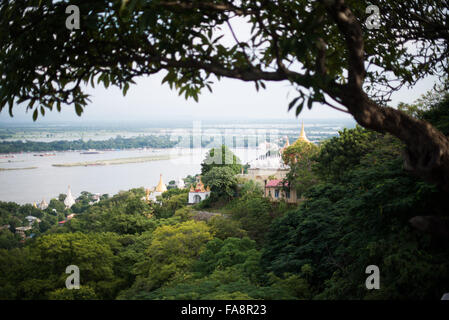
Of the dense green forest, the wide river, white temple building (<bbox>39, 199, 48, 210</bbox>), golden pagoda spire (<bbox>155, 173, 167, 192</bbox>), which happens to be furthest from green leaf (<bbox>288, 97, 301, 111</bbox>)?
golden pagoda spire (<bbox>155, 173, 167, 192</bbox>)

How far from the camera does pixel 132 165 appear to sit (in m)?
20.3

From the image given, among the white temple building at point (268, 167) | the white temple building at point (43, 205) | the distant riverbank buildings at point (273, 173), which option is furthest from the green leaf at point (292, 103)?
the white temple building at point (43, 205)

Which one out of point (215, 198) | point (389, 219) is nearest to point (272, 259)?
point (389, 219)

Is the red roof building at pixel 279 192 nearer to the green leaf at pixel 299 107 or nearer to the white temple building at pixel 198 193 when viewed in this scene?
the white temple building at pixel 198 193

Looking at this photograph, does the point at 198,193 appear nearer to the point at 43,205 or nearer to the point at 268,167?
the point at 268,167

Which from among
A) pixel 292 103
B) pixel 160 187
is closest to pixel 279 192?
pixel 160 187

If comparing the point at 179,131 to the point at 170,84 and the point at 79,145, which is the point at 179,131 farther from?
the point at 170,84

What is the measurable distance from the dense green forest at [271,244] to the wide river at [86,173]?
4.85 ft

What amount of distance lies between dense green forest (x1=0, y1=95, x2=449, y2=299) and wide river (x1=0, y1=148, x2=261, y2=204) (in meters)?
1.48

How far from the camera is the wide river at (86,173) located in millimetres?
13484

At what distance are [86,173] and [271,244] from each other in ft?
50.1

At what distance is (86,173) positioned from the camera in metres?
19.1

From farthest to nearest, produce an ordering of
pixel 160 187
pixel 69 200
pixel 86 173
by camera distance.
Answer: pixel 160 187, pixel 86 173, pixel 69 200

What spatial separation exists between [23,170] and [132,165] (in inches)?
280
